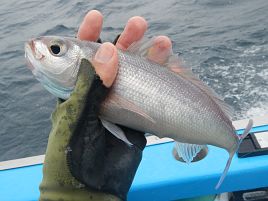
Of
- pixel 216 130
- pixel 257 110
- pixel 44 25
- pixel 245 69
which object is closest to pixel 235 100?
pixel 257 110

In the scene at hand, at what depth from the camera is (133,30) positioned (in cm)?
300

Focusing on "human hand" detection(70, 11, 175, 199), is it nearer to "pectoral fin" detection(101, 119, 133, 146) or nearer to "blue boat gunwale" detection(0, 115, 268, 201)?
"pectoral fin" detection(101, 119, 133, 146)

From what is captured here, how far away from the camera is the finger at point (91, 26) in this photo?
290 cm

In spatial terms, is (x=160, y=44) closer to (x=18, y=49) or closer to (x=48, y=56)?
(x=48, y=56)

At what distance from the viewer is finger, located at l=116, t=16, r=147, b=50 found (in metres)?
2.98

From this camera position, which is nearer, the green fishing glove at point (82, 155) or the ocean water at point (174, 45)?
the green fishing glove at point (82, 155)

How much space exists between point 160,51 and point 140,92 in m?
0.38

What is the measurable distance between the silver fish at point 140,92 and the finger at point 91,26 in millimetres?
338

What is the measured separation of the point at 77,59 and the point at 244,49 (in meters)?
7.77

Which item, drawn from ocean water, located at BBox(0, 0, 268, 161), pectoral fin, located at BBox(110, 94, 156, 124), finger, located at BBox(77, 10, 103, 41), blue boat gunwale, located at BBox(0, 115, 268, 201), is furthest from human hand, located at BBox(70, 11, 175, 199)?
ocean water, located at BBox(0, 0, 268, 161)

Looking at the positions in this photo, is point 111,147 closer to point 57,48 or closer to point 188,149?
point 188,149

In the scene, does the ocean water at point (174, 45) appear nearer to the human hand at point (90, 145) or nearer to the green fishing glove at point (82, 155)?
the human hand at point (90, 145)

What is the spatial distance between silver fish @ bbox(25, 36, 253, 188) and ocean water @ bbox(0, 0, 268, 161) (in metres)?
4.47

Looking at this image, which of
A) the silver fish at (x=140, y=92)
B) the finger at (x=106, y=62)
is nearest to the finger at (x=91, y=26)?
the silver fish at (x=140, y=92)
